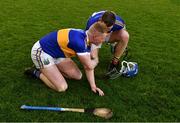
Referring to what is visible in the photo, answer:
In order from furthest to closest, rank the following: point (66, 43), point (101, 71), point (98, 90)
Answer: point (101, 71) → point (98, 90) → point (66, 43)

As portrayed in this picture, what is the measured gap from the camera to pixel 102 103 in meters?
4.35

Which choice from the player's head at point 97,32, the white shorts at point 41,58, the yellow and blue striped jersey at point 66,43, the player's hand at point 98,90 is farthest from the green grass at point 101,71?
the player's head at point 97,32

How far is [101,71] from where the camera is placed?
17.3ft

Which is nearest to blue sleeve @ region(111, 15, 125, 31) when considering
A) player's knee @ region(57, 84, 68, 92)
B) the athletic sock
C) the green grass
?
the athletic sock

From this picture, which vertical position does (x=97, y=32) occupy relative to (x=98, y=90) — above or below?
→ above

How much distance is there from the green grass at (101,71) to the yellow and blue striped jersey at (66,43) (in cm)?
49

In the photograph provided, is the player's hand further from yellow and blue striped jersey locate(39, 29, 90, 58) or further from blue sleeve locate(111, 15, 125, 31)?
blue sleeve locate(111, 15, 125, 31)

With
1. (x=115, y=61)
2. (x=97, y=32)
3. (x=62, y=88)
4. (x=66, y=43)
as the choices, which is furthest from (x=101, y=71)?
(x=97, y=32)

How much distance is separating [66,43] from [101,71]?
102cm

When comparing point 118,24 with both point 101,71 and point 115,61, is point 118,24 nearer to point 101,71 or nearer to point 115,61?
point 115,61

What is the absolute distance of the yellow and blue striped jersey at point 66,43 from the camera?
170 inches

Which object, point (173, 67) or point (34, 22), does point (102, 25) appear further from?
point (34, 22)

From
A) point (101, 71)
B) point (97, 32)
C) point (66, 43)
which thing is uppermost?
point (97, 32)

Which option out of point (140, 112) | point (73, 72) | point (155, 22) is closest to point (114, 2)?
point (155, 22)
